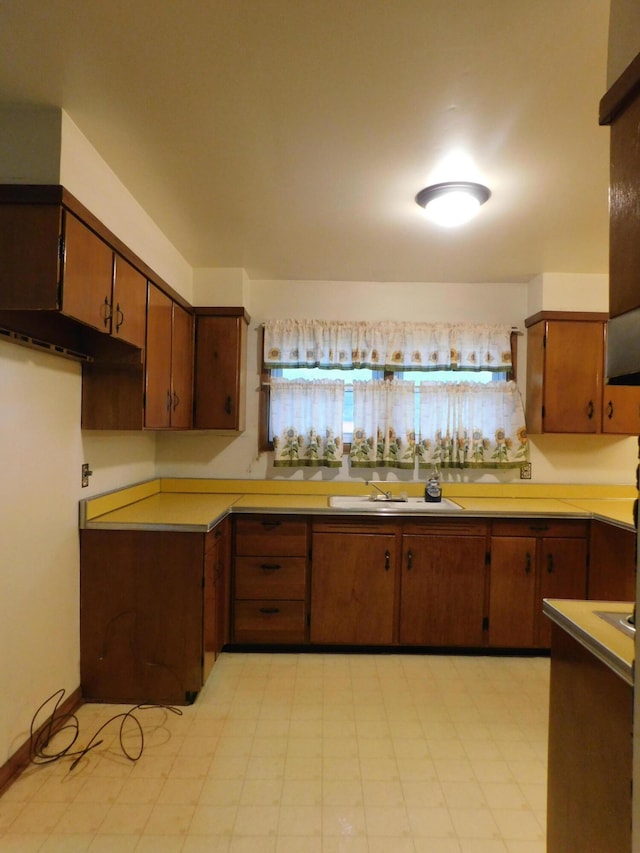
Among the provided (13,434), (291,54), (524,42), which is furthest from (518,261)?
(13,434)

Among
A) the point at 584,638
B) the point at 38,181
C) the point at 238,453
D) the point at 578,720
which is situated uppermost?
the point at 38,181

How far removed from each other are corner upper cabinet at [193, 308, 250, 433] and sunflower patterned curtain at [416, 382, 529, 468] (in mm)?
1343

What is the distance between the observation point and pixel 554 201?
2.22 meters

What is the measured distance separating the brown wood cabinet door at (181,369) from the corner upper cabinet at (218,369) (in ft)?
0.22

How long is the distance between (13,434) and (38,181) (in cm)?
93

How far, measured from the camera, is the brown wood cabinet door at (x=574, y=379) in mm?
3188

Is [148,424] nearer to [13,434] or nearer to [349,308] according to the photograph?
[13,434]

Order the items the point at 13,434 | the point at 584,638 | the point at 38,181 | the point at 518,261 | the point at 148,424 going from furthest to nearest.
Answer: the point at 518,261, the point at 148,424, the point at 13,434, the point at 38,181, the point at 584,638

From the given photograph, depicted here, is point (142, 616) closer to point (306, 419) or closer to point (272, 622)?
point (272, 622)

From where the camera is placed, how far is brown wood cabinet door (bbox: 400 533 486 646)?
9.52ft

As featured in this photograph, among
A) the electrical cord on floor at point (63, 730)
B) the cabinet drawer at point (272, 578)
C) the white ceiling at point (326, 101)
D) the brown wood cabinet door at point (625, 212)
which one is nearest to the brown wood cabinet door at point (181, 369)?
the white ceiling at point (326, 101)

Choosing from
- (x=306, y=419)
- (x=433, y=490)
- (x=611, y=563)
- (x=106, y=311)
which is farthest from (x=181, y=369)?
(x=611, y=563)

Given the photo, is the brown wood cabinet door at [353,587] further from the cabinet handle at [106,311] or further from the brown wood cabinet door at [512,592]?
the cabinet handle at [106,311]

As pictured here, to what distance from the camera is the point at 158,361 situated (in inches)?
101
